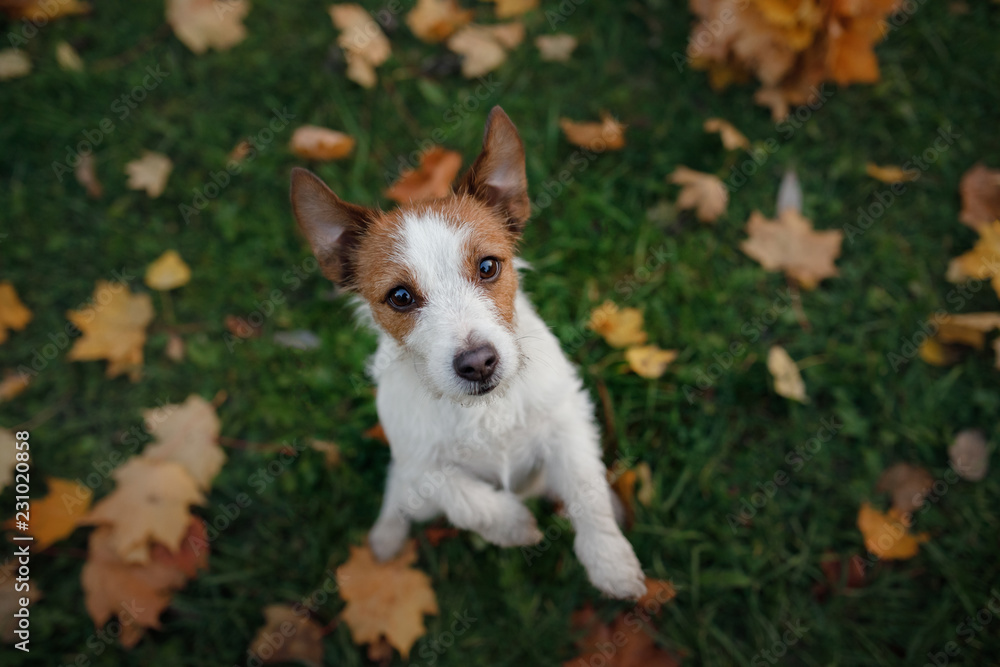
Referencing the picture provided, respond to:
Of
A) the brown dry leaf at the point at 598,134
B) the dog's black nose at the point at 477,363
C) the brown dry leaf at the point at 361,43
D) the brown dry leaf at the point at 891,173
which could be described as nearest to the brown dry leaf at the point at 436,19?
the brown dry leaf at the point at 361,43

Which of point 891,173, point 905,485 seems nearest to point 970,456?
point 905,485

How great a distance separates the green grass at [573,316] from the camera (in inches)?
134

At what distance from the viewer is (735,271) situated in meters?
4.03

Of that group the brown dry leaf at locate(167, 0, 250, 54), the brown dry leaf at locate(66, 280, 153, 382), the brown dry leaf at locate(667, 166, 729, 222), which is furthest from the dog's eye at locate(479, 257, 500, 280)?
the brown dry leaf at locate(167, 0, 250, 54)

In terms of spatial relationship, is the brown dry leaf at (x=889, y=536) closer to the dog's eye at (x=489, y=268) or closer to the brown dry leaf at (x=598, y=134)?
the dog's eye at (x=489, y=268)

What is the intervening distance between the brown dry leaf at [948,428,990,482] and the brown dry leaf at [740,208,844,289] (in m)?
1.28

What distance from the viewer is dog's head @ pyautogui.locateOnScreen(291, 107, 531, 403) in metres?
2.36

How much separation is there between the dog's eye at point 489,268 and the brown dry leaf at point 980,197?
3529 mm

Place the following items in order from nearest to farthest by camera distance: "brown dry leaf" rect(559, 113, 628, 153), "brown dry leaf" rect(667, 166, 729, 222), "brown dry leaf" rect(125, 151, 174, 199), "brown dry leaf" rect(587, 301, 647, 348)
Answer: "brown dry leaf" rect(587, 301, 647, 348), "brown dry leaf" rect(667, 166, 729, 222), "brown dry leaf" rect(559, 113, 628, 153), "brown dry leaf" rect(125, 151, 174, 199)

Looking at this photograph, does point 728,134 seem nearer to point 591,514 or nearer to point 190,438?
point 591,514

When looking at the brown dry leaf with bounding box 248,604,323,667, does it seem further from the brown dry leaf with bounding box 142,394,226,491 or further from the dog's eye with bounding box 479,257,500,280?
the dog's eye with bounding box 479,257,500,280

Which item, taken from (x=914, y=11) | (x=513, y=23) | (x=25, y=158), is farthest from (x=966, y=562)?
(x=25, y=158)

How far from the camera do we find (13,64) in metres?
4.85

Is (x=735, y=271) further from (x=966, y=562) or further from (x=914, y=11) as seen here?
(x=914, y=11)
